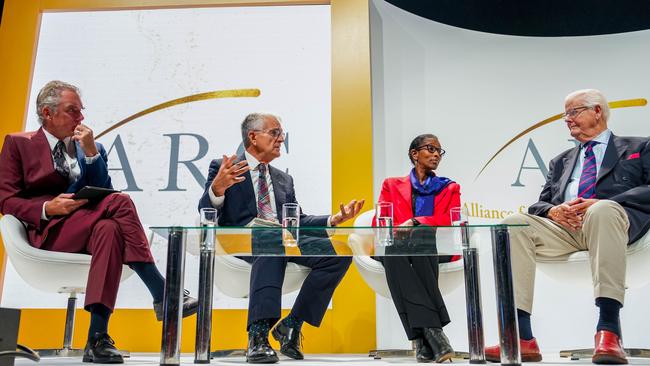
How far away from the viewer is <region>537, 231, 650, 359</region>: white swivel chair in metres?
3.15

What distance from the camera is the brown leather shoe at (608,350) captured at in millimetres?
2578

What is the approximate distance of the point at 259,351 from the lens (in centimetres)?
270

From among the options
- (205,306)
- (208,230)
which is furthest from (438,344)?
(208,230)

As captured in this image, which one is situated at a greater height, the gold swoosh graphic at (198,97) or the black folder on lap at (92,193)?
the gold swoosh graphic at (198,97)

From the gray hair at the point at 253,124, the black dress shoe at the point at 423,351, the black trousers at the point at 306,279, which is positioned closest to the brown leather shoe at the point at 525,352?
the black dress shoe at the point at 423,351

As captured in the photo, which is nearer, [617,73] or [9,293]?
[9,293]

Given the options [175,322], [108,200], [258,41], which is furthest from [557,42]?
[175,322]

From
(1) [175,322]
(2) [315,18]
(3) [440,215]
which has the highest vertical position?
(2) [315,18]

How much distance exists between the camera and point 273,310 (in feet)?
9.31

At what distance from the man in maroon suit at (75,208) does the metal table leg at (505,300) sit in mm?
1516

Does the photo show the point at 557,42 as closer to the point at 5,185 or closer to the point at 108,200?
the point at 108,200

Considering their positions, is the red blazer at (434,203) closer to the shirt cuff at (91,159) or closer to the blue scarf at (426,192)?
the blue scarf at (426,192)

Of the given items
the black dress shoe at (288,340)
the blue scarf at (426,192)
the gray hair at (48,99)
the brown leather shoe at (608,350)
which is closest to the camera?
the brown leather shoe at (608,350)

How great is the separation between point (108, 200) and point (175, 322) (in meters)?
1.18
